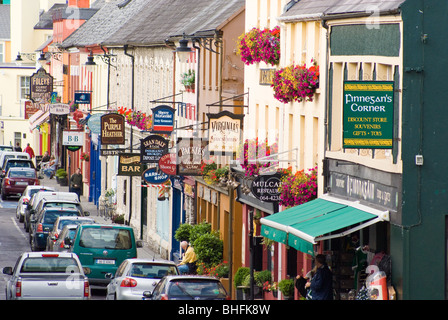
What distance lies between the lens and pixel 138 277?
23.0 m

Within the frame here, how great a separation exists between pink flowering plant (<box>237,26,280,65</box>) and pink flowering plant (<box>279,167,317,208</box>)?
13.1ft

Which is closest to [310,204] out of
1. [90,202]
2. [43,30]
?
[90,202]

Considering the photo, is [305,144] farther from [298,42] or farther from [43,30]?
[43,30]

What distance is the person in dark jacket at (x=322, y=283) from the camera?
64.0 feet

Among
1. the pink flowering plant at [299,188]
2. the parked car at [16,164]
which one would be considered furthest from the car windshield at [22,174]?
the pink flowering plant at [299,188]

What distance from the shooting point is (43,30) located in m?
95.6

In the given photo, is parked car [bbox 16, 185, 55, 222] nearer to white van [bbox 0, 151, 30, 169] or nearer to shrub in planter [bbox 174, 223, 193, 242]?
shrub in planter [bbox 174, 223, 193, 242]

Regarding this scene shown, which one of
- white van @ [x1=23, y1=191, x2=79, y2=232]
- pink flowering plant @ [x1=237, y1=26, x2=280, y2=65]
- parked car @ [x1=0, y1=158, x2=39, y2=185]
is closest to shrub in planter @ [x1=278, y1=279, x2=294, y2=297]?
pink flowering plant @ [x1=237, y1=26, x2=280, y2=65]

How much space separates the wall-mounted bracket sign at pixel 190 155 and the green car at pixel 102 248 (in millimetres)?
3134

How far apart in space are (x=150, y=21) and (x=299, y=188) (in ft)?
86.2

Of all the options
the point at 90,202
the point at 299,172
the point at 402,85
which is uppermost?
the point at 402,85

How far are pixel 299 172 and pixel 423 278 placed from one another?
21.4 ft

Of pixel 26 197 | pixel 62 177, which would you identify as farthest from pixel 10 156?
pixel 26 197

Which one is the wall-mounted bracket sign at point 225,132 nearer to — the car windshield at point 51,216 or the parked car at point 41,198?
the car windshield at point 51,216
